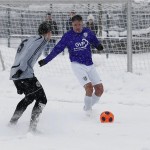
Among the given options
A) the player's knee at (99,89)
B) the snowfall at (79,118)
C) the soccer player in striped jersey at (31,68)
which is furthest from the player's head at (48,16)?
the soccer player in striped jersey at (31,68)

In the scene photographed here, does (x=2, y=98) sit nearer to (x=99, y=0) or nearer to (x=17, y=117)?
(x=17, y=117)

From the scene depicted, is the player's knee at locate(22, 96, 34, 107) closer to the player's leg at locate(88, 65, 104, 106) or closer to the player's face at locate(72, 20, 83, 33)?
the player's leg at locate(88, 65, 104, 106)

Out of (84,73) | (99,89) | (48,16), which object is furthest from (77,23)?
(48,16)

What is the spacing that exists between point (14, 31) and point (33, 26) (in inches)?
28.4

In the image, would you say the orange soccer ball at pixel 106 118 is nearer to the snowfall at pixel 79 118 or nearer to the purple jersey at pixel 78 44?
the snowfall at pixel 79 118

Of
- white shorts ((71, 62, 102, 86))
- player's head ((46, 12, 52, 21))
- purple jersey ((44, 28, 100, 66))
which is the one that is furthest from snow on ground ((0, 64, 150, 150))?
player's head ((46, 12, 52, 21))

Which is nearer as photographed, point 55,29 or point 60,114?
point 60,114

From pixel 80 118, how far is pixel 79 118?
0.06 feet

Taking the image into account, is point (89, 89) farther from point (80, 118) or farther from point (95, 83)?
point (80, 118)

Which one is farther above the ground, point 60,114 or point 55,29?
point 55,29

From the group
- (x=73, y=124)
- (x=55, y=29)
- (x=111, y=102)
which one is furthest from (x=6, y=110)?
(x=55, y=29)

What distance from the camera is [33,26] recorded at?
12.3 meters

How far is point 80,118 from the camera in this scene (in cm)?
→ 725

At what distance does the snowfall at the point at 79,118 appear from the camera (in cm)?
562
